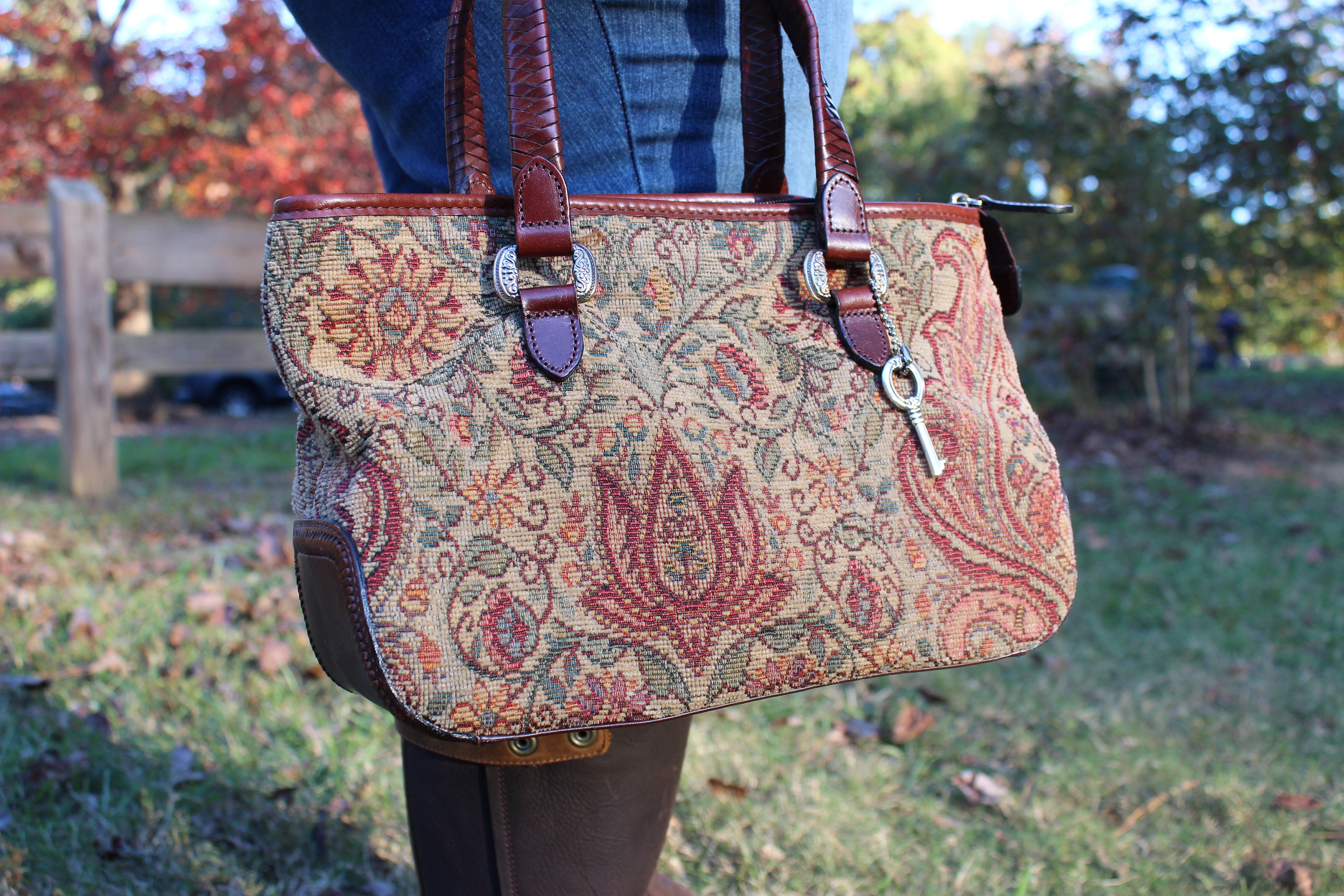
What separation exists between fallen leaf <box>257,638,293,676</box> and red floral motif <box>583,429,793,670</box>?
64.8 inches

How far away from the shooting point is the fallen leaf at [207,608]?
2.40m

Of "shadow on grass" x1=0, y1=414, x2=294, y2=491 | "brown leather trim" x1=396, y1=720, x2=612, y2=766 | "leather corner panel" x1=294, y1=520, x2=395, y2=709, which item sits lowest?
"shadow on grass" x1=0, y1=414, x2=294, y2=491

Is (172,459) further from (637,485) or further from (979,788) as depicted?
(637,485)

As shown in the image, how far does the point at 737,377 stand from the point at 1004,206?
467 millimetres

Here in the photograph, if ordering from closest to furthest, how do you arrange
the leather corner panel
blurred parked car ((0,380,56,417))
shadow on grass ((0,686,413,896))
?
the leather corner panel < shadow on grass ((0,686,413,896)) < blurred parked car ((0,380,56,417))

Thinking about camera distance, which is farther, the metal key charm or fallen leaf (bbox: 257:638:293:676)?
fallen leaf (bbox: 257:638:293:676)

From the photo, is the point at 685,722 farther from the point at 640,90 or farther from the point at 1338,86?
the point at 1338,86

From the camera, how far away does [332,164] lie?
25.8 ft

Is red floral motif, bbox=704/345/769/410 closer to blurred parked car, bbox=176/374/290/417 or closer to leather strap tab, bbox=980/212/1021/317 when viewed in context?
leather strap tab, bbox=980/212/1021/317

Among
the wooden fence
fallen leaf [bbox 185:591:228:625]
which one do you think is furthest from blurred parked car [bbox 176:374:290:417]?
fallen leaf [bbox 185:591:228:625]

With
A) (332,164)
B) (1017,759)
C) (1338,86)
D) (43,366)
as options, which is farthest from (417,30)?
(332,164)

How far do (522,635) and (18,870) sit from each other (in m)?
1.15

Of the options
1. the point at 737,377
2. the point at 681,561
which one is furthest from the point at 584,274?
the point at 681,561

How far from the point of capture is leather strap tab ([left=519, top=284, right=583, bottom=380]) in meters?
0.84
